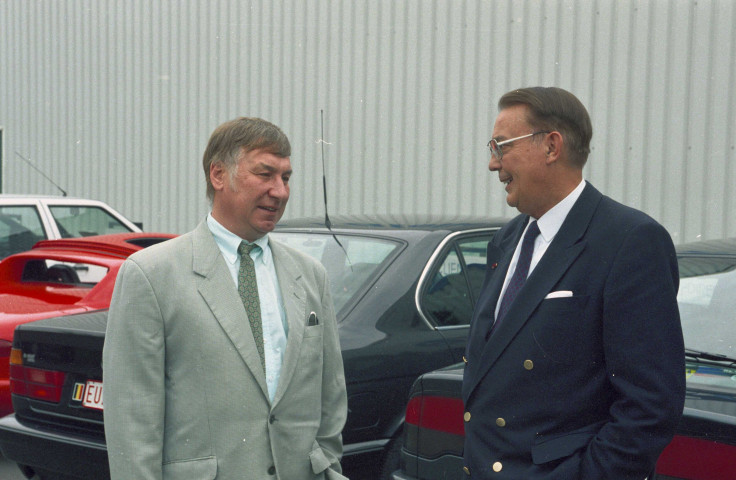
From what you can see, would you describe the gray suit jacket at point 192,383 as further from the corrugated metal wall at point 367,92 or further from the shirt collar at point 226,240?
the corrugated metal wall at point 367,92

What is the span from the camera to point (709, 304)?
10.2ft

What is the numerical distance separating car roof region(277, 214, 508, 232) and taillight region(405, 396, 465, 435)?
4.77ft

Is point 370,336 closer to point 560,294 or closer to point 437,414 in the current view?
point 437,414

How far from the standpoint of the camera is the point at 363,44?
31.7 feet

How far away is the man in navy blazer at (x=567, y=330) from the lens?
1787 millimetres

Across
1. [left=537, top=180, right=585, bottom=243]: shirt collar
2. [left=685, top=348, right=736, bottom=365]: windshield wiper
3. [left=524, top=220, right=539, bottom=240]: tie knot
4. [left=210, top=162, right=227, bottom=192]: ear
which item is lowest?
[left=685, top=348, right=736, bottom=365]: windshield wiper

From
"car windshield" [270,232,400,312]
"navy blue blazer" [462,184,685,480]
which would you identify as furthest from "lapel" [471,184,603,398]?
"car windshield" [270,232,400,312]

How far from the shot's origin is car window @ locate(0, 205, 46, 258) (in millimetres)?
7219

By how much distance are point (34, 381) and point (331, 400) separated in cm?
220

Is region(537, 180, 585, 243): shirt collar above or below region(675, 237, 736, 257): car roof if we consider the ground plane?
above

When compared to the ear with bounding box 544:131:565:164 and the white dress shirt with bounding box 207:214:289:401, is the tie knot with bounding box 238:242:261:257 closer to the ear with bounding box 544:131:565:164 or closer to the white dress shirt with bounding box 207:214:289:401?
the white dress shirt with bounding box 207:214:289:401

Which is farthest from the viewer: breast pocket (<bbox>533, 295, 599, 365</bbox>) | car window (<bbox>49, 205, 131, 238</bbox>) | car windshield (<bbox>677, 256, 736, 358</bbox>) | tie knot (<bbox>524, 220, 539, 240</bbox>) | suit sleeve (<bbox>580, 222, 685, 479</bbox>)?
car window (<bbox>49, 205, 131, 238</bbox>)

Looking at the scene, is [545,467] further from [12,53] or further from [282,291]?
[12,53]

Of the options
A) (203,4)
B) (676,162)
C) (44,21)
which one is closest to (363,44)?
Result: (203,4)
